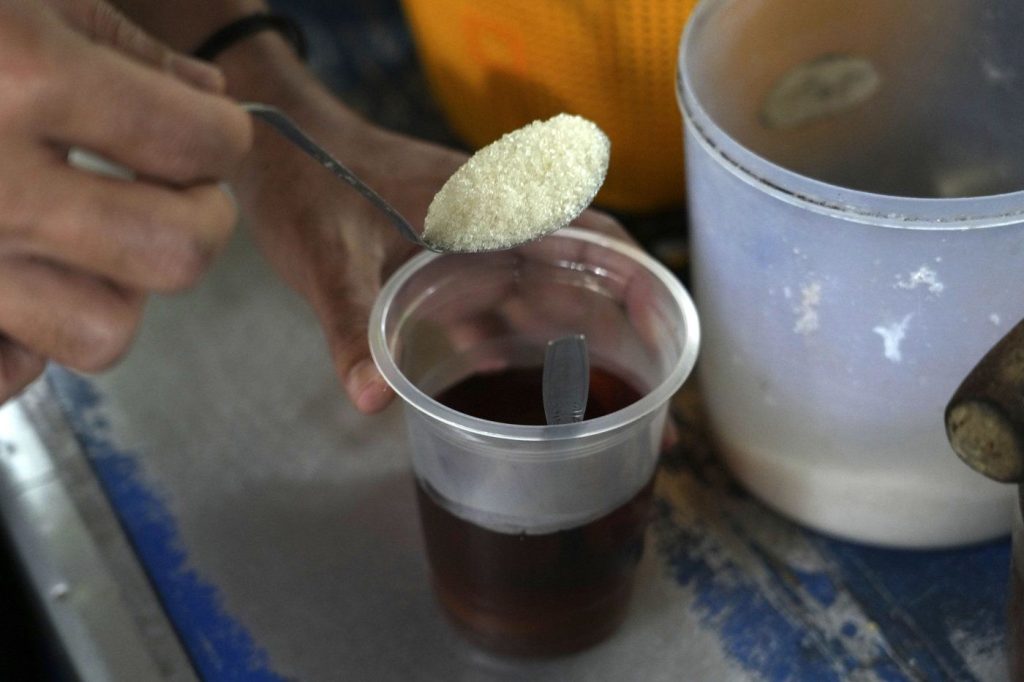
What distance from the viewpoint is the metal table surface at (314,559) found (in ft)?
2.10

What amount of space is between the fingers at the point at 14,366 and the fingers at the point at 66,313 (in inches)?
1.0

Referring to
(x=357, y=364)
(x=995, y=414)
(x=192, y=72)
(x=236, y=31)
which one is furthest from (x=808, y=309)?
(x=236, y=31)

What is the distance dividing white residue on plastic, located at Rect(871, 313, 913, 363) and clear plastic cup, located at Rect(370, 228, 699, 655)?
0.33 feet

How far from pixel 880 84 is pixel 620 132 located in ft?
0.62

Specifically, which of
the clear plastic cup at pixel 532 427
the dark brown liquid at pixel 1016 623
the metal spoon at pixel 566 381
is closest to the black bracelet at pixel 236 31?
the clear plastic cup at pixel 532 427

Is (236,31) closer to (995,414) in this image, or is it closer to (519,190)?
(519,190)

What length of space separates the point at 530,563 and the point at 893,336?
228mm

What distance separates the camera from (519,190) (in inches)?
21.8

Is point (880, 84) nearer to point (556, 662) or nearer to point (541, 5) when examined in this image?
point (541, 5)

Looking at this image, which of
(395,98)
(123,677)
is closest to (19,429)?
(123,677)

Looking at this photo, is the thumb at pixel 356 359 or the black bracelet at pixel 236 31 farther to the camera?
the black bracelet at pixel 236 31

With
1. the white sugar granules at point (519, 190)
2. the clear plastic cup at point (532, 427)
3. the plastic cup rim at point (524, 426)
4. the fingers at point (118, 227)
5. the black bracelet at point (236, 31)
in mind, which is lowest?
the clear plastic cup at point (532, 427)

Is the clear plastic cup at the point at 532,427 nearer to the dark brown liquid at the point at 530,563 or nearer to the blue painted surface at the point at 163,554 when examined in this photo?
the dark brown liquid at the point at 530,563

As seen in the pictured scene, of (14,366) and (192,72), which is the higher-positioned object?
(192,72)
